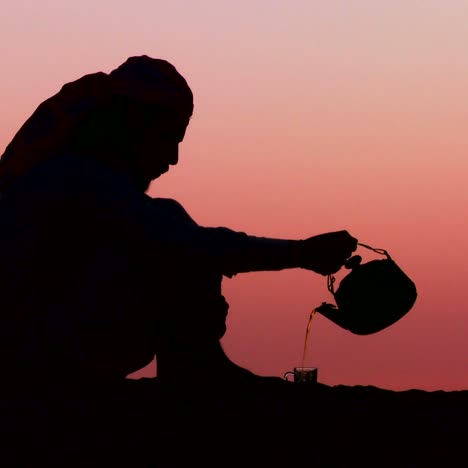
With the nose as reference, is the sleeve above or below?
below

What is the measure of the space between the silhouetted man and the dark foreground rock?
0.30 feet

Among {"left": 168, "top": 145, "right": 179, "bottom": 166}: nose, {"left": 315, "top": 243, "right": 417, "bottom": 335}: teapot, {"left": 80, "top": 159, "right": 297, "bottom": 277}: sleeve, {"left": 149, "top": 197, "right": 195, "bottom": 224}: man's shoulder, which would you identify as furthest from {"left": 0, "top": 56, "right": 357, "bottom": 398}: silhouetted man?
{"left": 149, "top": 197, "right": 195, "bottom": 224}: man's shoulder

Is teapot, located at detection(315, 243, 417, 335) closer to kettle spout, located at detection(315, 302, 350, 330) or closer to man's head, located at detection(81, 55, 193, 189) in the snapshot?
kettle spout, located at detection(315, 302, 350, 330)

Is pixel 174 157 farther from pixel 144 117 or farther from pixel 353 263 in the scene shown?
pixel 353 263

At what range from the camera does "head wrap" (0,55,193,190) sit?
9.28ft

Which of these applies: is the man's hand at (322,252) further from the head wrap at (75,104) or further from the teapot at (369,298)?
the teapot at (369,298)

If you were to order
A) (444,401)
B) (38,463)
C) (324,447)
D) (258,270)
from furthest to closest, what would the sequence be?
(444,401) → (324,447) → (258,270) → (38,463)

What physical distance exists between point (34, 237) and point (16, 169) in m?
0.23

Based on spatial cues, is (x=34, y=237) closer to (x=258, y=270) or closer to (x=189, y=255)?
(x=189, y=255)

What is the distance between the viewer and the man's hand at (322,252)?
9.43 feet

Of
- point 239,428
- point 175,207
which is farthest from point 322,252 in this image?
point 239,428

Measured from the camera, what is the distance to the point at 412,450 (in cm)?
433

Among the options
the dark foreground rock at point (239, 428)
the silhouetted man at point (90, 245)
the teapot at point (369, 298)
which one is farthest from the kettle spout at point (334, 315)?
the silhouetted man at point (90, 245)

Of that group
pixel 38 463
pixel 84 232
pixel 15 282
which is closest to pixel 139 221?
pixel 84 232
